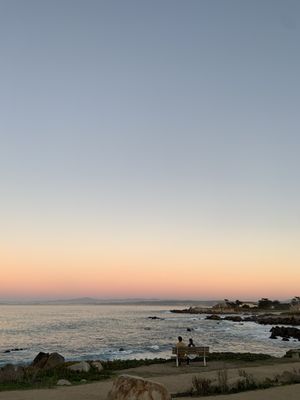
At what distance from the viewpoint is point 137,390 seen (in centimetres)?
1118

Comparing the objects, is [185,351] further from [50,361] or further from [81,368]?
[50,361]

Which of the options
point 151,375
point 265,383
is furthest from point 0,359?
point 265,383

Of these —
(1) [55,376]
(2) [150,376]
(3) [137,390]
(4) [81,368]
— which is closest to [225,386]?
(3) [137,390]

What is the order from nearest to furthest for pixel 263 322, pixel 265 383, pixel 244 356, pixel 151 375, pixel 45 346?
pixel 265 383 → pixel 151 375 → pixel 244 356 → pixel 45 346 → pixel 263 322

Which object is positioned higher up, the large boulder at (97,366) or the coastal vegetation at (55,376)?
the large boulder at (97,366)

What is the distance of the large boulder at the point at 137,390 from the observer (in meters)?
11.1

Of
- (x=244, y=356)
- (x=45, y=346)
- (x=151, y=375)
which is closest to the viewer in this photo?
(x=151, y=375)

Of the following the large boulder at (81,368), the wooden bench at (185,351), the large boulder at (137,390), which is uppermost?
the wooden bench at (185,351)

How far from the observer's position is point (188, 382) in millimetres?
17422

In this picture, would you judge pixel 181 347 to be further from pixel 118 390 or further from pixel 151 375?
pixel 118 390

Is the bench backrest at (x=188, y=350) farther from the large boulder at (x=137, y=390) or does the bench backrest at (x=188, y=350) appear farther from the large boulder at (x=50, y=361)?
the large boulder at (x=137, y=390)

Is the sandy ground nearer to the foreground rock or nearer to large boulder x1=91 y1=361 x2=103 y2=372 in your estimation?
the foreground rock

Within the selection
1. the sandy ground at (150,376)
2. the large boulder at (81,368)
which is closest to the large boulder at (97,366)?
the large boulder at (81,368)

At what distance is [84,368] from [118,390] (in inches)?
419
